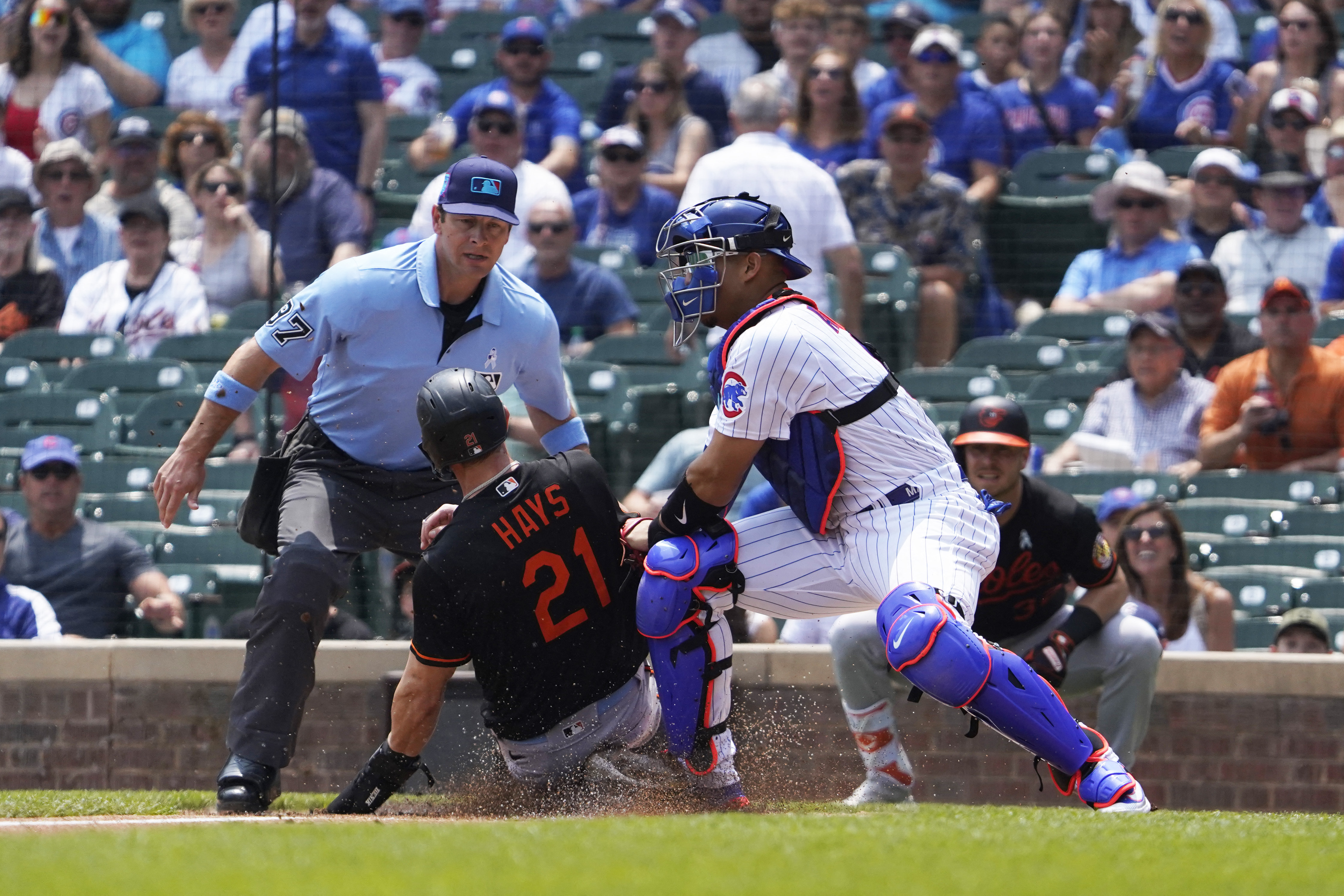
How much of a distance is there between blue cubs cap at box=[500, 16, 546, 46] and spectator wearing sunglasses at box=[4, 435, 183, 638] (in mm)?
3816

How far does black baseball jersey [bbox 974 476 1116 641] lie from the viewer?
597 centimetres

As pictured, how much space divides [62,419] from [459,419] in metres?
4.32

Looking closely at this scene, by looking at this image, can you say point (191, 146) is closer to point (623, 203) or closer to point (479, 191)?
point (623, 203)

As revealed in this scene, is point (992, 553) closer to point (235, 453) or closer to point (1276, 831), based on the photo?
point (1276, 831)

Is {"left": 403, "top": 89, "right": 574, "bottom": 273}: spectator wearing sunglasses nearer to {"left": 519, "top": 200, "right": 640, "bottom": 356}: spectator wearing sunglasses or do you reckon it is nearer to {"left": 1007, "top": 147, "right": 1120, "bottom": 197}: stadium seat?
{"left": 519, "top": 200, "right": 640, "bottom": 356}: spectator wearing sunglasses

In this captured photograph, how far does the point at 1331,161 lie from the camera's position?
27.8 ft

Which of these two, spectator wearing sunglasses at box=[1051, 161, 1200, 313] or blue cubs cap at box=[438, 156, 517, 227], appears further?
spectator wearing sunglasses at box=[1051, 161, 1200, 313]

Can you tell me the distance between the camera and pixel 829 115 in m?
9.08

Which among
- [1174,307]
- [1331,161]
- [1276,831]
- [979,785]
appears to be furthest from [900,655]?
[1331,161]

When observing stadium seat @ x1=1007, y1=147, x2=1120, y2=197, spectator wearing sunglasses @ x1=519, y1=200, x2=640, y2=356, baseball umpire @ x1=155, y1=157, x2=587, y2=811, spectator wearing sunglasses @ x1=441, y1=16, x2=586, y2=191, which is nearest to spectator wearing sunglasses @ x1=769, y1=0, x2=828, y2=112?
spectator wearing sunglasses @ x1=441, y1=16, x2=586, y2=191

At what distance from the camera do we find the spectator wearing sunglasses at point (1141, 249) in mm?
8273

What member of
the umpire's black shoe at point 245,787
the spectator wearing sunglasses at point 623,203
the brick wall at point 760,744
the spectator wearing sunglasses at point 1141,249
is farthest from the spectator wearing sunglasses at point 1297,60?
the umpire's black shoe at point 245,787

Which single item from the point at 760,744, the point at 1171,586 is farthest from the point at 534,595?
the point at 1171,586

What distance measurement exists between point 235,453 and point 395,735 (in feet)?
11.9
